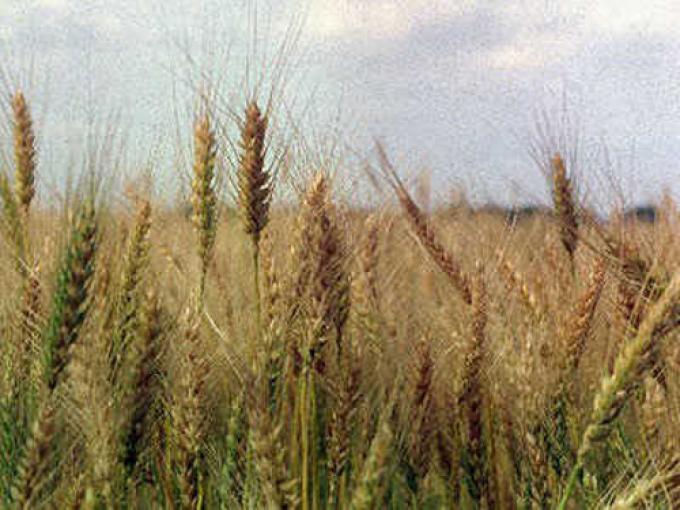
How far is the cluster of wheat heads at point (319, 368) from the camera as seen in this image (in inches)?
84.2

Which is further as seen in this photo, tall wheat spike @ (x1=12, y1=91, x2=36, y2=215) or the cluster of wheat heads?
tall wheat spike @ (x1=12, y1=91, x2=36, y2=215)

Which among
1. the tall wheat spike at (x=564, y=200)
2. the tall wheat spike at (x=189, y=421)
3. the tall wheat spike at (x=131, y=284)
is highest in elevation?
the tall wheat spike at (x=564, y=200)

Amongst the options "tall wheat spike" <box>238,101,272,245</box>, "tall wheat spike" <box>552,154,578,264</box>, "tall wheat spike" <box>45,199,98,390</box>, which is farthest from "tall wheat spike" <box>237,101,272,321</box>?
"tall wheat spike" <box>552,154,578,264</box>

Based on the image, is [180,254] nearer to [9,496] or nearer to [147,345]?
[147,345]

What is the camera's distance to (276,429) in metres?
1.96

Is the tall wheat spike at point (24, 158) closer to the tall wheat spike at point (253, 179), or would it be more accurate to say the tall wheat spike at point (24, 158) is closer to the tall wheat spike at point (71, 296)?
the tall wheat spike at point (253, 179)

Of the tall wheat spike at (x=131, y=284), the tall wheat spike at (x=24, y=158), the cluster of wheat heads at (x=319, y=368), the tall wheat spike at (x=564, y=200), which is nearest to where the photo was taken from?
the cluster of wheat heads at (x=319, y=368)

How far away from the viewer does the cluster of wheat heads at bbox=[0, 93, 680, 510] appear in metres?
2.14

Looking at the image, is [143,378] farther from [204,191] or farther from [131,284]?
[204,191]

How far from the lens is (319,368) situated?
8.13 feet

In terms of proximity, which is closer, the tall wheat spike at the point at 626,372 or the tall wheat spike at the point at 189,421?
the tall wheat spike at the point at 626,372

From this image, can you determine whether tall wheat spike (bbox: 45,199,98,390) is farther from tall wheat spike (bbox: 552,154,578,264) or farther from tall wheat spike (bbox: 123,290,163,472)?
tall wheat spike (bbox: 552,154,578,264)

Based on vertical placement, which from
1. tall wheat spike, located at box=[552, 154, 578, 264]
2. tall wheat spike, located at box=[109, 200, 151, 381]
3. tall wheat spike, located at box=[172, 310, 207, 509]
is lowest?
tall wheat spike, located at box=[172, 310, 207, 509]

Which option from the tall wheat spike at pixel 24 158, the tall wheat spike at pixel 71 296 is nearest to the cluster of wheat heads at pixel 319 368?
the tall wheat spike at pixel 71 296
